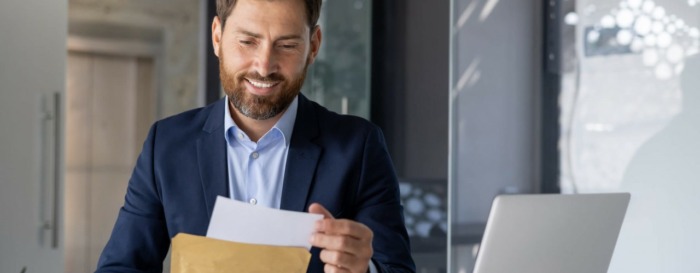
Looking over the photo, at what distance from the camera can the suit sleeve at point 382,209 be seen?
171 centimetres

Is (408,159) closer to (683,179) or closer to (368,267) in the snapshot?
(683,179)

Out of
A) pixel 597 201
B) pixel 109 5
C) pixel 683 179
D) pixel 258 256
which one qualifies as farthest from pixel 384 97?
pixel 258 256

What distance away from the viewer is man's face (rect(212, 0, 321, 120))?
5.35 ft

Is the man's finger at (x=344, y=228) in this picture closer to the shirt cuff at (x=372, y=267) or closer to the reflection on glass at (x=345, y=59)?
the shirt cuff at (x=372, y=267)

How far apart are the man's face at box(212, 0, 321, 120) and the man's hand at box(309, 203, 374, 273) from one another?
288 mm

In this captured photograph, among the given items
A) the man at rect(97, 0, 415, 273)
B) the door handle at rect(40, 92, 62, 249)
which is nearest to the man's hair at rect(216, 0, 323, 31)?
the man at rect(97, 0, 415, 273)

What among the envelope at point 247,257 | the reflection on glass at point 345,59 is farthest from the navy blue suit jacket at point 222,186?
the reflection on glass at point 345,59

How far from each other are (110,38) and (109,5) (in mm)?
255

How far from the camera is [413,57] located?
4.63 m

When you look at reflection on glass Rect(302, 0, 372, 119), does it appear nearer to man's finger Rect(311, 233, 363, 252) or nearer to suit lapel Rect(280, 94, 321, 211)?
suit lapel Rect(280, 94, 321, 211)

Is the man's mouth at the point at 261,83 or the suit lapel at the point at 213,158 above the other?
the man's mouth at the point at 261,83

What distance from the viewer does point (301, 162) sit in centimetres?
173

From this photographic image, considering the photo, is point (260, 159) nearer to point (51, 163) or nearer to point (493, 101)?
point (51, 163)

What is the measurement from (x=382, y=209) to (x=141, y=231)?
41 cm
